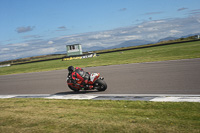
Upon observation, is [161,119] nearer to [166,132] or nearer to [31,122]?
[166,132]

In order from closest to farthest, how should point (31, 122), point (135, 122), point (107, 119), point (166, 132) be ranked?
point (166, 132)
point (135, 122)
point (107, 119)
point (31, 122)

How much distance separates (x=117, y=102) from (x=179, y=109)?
2.17 metres

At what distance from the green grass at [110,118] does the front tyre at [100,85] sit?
2.66m

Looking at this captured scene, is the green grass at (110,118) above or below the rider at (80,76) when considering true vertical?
below

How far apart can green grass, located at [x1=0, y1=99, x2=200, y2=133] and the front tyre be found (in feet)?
8.71

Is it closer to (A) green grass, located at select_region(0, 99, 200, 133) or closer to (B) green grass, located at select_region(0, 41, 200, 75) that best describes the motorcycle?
(A) green grass, located at select_region(0, 99, 200, 133)

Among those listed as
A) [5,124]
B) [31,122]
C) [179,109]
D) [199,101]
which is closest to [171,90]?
[199,101]

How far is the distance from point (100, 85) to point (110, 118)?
469 centimetres

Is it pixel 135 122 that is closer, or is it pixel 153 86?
pixel 135 122

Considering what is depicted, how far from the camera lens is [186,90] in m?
8.60

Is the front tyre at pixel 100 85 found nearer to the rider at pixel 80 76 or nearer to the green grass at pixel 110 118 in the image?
the rider at pixel 80 76

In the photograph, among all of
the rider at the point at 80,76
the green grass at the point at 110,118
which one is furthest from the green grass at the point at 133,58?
the green grass at the point at 110,118

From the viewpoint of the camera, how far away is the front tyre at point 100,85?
413 inches

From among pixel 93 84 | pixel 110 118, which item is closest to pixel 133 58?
pixel 93 84
